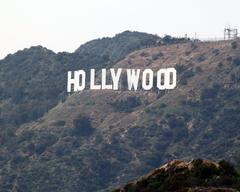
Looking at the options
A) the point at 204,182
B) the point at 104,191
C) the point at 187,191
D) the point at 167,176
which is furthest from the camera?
the point at 104,191

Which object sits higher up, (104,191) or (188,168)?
(188,168)

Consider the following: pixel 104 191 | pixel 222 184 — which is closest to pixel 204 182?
pixel 222 184

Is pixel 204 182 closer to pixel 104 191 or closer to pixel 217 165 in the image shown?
pixel 217 165

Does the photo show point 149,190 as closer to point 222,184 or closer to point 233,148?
point 222,184

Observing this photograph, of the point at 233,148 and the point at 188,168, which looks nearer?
the point at 188,168

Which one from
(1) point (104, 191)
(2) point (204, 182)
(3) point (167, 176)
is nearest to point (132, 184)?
(3) point (167, 176)

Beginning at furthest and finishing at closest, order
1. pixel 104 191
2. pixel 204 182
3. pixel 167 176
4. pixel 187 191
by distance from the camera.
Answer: pixel 104 191 → pixel 167 176 → pixel 204 182 → pixel 187 191
